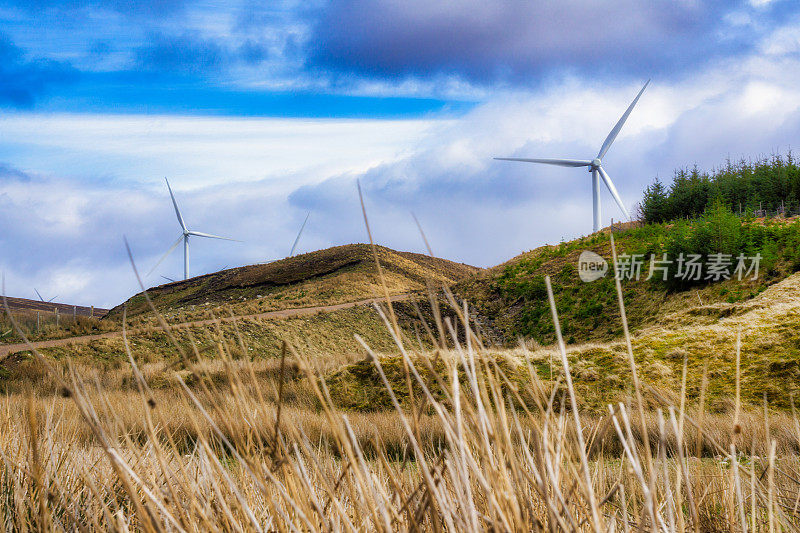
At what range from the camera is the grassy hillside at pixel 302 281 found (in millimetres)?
46094

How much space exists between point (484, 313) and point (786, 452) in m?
27.4

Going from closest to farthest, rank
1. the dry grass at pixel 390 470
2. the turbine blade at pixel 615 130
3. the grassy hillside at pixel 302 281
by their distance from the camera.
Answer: the dry grass at pixel 390 470 < the turbine blade at pixel 615 130 < the grassy hillside at pixel 302 281

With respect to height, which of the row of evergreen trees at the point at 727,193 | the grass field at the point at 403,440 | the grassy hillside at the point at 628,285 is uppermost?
the row of evergreen trees at the point at 727,193

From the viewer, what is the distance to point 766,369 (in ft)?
37.6

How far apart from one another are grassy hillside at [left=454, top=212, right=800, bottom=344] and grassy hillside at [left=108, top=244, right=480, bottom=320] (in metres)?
10.5

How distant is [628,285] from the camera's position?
28.2 meters

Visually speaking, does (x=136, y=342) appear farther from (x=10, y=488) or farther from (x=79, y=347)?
(x=10, y=488)

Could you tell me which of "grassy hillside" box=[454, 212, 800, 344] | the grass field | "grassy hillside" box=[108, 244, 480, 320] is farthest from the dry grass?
"grassy hillside" box=[108, 244, 480, 320]

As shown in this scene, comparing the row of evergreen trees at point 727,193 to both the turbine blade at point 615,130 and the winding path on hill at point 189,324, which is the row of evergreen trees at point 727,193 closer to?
the turbine blade at point 615,130

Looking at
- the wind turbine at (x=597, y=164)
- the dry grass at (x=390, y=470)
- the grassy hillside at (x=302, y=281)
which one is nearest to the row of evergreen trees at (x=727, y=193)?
the wind turbine at (x=597, y=164)

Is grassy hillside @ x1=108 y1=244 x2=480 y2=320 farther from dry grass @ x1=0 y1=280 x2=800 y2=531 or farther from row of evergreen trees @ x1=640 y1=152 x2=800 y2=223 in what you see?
dry grass @ x1=0 y1=280 x2=800 y2=531

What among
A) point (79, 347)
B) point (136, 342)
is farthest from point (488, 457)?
point (136, 342)

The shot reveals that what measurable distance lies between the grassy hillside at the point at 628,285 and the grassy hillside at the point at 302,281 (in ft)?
34.3

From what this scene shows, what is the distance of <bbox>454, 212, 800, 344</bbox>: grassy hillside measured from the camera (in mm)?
22562
